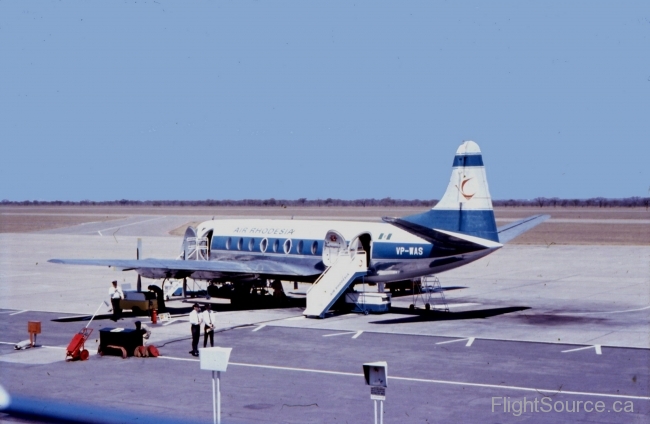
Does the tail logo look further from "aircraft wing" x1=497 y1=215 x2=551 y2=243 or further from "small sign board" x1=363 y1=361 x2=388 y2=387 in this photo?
"small sign board" x1=363 y1=361 x2=388 y2=387

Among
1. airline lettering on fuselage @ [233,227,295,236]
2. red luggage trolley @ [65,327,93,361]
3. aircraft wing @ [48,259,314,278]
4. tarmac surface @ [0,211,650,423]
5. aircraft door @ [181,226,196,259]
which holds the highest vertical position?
airline lettering on fuselage @ [233,227,295,236]

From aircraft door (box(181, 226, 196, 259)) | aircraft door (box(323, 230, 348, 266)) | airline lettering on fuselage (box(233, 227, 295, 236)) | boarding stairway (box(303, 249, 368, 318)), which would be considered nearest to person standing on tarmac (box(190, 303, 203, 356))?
boarding stairway (box(303, 249, 368, 318))

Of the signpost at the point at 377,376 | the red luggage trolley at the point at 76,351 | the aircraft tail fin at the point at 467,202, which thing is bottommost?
the red luggage trolley at the point at 76,351

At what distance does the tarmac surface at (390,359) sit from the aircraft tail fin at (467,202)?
148 inches

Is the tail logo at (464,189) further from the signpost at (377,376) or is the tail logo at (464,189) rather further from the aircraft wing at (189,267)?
the signpost at (377,376)

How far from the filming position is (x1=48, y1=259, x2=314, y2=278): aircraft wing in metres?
34.4

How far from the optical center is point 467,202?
107 ft

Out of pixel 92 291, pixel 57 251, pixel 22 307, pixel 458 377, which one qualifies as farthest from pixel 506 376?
pixel 57 251

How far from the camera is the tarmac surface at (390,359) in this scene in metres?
18.6

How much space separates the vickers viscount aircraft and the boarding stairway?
4 centimetres

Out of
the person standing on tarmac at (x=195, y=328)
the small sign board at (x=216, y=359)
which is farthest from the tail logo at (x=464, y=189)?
the small sign board at (x=216, y=359)

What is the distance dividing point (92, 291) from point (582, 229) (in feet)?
238

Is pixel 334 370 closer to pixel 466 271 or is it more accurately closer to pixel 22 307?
pixel 22 307

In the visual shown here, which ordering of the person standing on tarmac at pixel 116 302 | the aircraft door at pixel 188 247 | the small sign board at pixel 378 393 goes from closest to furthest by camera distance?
1. the small sign board at pixel 378 393
2. the person standing on tarmac at pixel 116 302
3. the aircraft door at pixel 188 247
